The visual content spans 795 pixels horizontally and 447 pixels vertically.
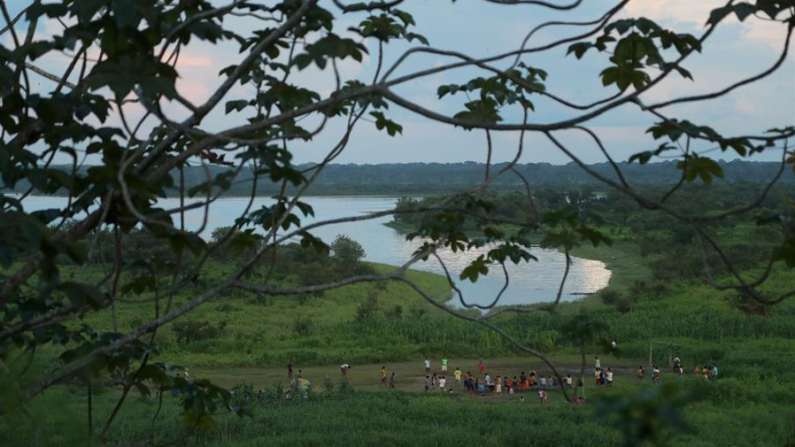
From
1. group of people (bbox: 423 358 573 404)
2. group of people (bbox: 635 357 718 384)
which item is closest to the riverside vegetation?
group of people (bbox: 635 357 718 384)

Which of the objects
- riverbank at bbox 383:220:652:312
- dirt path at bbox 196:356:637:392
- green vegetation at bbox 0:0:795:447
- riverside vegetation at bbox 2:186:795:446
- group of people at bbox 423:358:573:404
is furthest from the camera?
riverbank at bbox 383:220:652:312

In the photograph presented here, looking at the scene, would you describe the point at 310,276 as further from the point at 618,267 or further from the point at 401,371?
the point at 618,267

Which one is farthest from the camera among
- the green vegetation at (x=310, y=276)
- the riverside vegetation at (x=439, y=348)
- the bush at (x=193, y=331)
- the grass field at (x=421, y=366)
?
the bush at (x=193, y=331)

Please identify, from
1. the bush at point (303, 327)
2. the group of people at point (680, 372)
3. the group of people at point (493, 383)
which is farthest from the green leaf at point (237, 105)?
the bush at point (303, 327)

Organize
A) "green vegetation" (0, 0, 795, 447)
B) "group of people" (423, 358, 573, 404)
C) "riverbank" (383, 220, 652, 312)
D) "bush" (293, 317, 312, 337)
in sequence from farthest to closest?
"riverbank" (383, 220, 652, 312)
"bush" (293, 317, 312, 337)
"group of people" (423, 358, 573, 404)
"green vegetation" (0, 0, 795, 447)

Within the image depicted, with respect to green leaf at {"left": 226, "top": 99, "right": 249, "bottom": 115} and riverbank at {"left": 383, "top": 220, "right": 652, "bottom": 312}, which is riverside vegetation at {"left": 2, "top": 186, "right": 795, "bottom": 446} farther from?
green leaf at {"left": 226, "top": 99, "right": 249, "bottom": 115}

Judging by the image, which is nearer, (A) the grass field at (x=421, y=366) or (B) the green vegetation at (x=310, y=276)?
(B) the green vegetation at (x=310, y=276)

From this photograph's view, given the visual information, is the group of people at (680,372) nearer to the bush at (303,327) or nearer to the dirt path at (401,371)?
the dirt path at (401,371)

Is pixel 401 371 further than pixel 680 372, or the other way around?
pixel 401 371

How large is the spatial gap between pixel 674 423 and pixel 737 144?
1.48 metres

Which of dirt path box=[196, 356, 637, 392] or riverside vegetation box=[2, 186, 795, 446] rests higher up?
riverside vegetation box=[2, 186, 795, 446]

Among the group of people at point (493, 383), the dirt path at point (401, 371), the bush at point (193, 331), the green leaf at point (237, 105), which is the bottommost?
the dirt path at point (401, 371)

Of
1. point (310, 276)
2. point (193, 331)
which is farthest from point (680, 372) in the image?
point (310, 276)

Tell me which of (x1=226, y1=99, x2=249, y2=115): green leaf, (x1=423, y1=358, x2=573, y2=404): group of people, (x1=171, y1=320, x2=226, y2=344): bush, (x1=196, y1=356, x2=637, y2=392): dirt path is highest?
(x1=226, y1=99, x2=249, y2=115): green leaf
